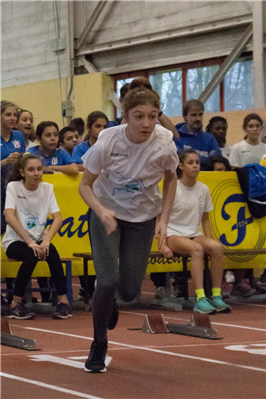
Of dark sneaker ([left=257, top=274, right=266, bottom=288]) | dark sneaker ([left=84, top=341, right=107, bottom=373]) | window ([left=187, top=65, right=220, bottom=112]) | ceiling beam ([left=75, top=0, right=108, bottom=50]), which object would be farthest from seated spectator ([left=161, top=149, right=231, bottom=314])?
ceiling beam ([left=75, top=0, right=108, bottom=50])

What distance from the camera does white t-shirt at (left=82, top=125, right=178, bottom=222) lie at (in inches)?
168

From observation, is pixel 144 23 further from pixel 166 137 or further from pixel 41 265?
pixel 166 137

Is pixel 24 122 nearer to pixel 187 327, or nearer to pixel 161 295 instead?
pixel 161 295

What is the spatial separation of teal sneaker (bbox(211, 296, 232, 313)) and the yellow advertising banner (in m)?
0.91

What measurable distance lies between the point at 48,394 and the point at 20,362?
2.94ft

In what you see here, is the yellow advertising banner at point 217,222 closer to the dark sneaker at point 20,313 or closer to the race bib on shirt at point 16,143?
the race bib on shirt at point 16,143

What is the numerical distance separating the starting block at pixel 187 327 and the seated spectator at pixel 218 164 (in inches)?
105

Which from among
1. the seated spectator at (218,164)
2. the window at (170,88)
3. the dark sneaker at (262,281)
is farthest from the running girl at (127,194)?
the window at (170,88)

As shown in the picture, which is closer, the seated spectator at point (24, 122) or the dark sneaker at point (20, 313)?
the dark sneaker at point (20, 313)

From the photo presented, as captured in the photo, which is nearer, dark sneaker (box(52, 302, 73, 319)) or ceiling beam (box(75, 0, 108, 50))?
dark sneaker (box(52, 302, 73, 319))

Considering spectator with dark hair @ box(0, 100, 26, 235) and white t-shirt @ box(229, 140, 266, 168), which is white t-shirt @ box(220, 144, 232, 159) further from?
spectator with dark hair @ box(0, 100, 26, 235)

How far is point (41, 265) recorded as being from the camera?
24.7 ft

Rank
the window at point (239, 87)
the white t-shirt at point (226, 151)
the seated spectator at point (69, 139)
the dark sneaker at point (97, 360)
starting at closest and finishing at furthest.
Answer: the dark sneaker at point (97, 360)
the seated spectator at point (69, 139)
the white t-shirt at point (226, 151)
the window at point (239, 87)

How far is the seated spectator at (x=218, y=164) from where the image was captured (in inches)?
324
